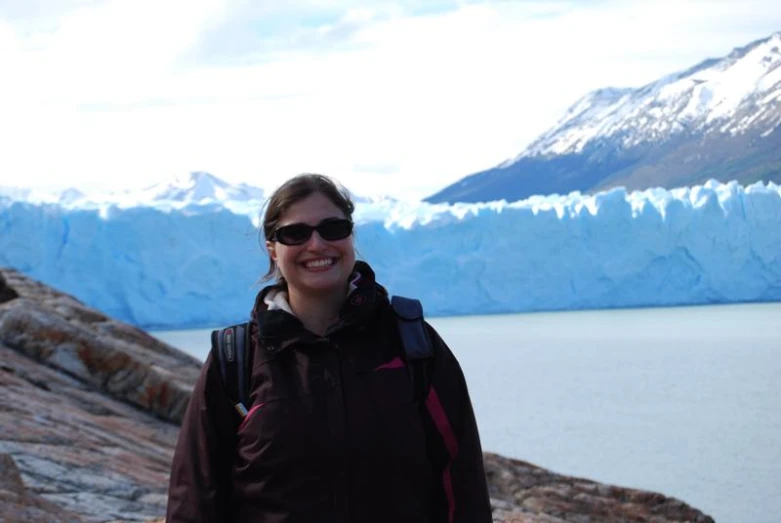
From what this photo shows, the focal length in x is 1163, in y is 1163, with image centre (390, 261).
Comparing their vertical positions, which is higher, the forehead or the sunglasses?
the forehead

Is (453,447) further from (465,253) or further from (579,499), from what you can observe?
(465,253)

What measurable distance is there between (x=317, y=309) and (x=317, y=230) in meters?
0.11

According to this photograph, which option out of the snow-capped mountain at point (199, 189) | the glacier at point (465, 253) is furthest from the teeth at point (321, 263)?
the snow-capped mountain at point (199, 189)

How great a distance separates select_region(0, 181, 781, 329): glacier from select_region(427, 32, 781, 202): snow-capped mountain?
27546 mm

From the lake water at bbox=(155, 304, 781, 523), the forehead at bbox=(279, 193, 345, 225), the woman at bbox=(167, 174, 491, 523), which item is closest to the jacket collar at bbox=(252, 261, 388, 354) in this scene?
the woman at bbox=(167, 174, 491, 523)

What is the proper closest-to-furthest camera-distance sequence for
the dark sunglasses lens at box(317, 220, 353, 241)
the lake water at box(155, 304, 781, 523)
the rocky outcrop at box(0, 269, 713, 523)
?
A: the dark sunglasses lens at box(317, 220, 353, 241) < the rocky outcrop at box(0, 269, 713, 523) < the lake water at box(155, 304, 781, 523)

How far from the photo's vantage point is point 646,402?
11.5 metres

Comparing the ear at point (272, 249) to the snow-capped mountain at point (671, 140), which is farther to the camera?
the snow-capped mountain at point (671, 140)

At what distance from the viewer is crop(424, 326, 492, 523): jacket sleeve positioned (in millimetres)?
1570

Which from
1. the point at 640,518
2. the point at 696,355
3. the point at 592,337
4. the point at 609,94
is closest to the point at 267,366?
the point at 640,518

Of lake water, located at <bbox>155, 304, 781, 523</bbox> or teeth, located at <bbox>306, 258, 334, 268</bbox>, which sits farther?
lake water, located at <bbox>155, 304, 781, 523</bbox>

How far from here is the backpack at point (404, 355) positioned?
1559 mm

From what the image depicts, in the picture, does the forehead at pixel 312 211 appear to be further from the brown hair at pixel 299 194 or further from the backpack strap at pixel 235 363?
the backpack strap at pixel 235 363

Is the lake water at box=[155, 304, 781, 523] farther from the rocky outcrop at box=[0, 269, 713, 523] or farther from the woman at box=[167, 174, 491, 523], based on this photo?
the woman at box=[167, 174, 491, 523]
